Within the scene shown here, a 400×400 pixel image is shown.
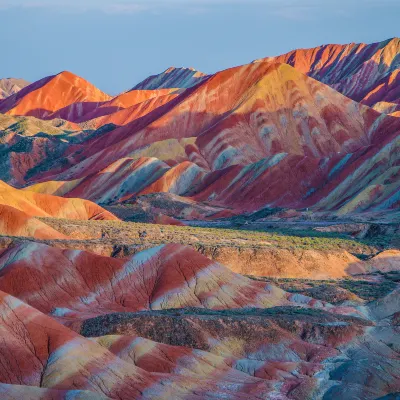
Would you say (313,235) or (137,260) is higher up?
(137,260)

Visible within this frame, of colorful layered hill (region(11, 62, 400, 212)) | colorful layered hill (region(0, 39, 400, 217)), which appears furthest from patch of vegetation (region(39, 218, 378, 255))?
colorful layered hill (region(11, 62, 400, 212))

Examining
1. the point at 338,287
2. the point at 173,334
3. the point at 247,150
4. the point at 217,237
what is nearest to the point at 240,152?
the point at 247,150

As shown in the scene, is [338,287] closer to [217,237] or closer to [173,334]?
[217,237]

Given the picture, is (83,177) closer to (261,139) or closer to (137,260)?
(261,139)

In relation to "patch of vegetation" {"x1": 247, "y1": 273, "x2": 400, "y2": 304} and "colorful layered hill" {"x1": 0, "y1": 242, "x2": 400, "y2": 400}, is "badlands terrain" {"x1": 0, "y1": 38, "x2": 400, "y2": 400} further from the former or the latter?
"patch of vegetation" {"x1": 247, "y1": 273, "x2": 400, "y2": 304}

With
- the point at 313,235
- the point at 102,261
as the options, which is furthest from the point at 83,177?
the point at 102,261

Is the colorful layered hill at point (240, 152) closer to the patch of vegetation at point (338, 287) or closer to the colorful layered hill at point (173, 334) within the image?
the patch of vegetation at point (338, 287)

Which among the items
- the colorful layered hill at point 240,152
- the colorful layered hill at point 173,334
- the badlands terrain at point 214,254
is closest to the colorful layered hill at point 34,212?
the badlands terrain at point 214,254

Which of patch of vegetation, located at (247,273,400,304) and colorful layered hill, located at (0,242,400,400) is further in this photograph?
patch of vegetation, located at (247,273,400,304)
